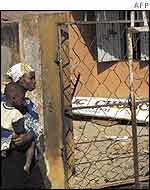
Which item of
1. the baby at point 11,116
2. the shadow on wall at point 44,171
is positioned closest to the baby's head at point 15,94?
the baby at point 11,116

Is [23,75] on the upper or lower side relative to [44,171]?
upper

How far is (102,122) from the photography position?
5.76m

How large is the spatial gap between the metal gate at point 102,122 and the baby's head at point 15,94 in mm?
309

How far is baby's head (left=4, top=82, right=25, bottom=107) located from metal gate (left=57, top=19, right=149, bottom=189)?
12.2 inches

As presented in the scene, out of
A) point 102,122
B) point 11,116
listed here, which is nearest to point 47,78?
point 11,116

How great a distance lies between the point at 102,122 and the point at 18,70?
9.75 ft

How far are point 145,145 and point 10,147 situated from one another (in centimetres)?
210

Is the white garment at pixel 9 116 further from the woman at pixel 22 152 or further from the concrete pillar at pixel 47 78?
the concrete pillar at pixel 47 78

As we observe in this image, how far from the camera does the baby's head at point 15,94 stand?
288cm

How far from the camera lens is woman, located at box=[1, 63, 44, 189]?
290 centimetres

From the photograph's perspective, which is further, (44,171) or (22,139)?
(44,171)

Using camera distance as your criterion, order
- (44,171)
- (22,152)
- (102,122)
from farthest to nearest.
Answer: (102,122) < (44,171) < (22,152)

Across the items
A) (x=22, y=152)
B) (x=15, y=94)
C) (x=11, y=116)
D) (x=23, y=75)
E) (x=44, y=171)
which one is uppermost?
(x=23, y=75)

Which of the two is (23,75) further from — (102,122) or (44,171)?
(102,122)
